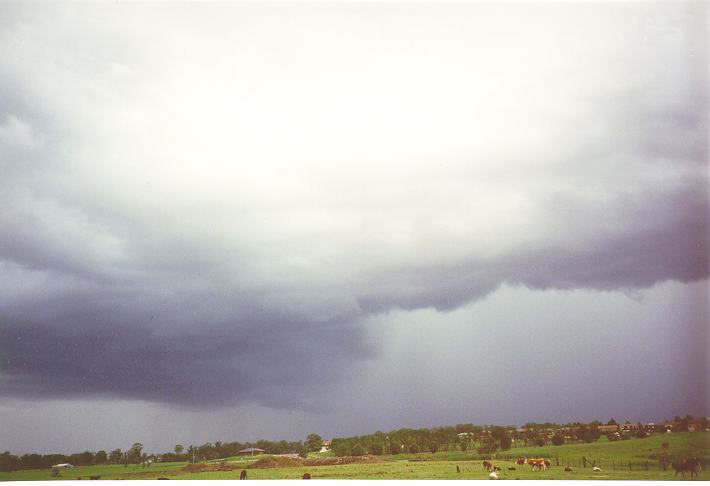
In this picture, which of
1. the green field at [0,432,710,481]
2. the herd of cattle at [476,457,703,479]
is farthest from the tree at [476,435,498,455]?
the herd of cattle at [476,457,703,479]

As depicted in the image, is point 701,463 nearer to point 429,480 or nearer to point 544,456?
point 544,456

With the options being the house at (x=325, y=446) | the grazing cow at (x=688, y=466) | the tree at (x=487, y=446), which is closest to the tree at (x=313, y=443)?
the house at (x=325, y=446)

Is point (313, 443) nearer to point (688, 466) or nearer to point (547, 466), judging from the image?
point (547, 466)

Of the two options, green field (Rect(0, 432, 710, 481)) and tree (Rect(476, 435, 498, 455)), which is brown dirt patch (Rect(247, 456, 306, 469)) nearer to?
green field (Rect(0, 432, 710, 481))

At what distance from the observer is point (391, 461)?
38.6 m

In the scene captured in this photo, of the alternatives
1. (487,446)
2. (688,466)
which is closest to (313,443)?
(487,446)

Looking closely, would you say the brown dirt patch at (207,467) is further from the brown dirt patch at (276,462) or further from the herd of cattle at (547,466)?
the herd of cattle at (547,466)

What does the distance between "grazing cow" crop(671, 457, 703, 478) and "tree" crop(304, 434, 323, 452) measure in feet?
70.0

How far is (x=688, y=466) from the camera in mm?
32000

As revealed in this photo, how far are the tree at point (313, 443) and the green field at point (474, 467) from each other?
3.93m

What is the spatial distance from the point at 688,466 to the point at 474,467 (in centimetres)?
1083

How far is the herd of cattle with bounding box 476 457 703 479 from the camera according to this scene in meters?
31.9

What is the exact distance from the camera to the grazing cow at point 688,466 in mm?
31812

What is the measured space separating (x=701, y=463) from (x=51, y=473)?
124 ft
